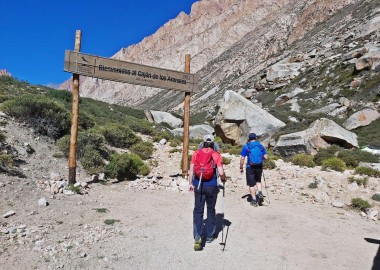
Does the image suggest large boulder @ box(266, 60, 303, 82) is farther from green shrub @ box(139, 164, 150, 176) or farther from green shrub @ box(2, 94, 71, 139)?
green shrub @ box(2, 94, 71, 139)

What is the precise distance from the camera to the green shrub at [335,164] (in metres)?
12.2

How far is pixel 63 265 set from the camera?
15.7 ft

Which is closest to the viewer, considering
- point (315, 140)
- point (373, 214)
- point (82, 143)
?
point (373, 214)

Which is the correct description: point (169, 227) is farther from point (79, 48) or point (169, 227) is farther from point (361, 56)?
point (361, 56)

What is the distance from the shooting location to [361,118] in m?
20.3

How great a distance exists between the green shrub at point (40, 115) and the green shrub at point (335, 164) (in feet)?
30.6

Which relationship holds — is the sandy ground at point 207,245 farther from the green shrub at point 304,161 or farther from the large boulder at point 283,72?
the large boulder at point 283,72

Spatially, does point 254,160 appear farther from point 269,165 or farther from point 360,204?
point 269,165

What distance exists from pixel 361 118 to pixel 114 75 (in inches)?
636

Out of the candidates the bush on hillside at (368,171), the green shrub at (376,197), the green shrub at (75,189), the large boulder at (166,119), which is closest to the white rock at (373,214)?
the green shrub at (376,197)

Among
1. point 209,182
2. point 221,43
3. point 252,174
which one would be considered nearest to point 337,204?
point 252,174

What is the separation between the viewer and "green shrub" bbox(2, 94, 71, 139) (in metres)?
11.6

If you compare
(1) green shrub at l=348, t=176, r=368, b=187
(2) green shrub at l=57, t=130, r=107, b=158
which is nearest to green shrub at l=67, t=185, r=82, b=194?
(2) green shrub at l=57, t=130, r=107, b=158

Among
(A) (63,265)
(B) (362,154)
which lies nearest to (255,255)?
(A) (63,265)
